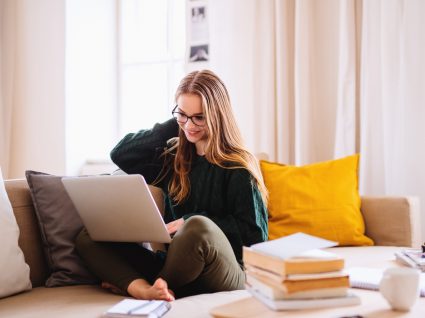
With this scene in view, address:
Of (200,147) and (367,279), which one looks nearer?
(367,279)

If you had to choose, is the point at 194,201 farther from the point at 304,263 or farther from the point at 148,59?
the point at 148,59

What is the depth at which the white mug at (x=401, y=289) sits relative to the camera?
1058 millimetres

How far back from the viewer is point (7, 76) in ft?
11.3

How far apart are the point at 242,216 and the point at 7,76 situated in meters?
2.35

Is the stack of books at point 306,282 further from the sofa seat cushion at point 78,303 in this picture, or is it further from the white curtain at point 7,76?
the white curtain at point 7,76

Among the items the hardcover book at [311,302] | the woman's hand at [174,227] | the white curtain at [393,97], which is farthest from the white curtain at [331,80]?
the hardcover book at [311,302]

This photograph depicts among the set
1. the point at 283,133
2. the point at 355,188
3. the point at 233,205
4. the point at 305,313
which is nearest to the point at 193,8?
the point at 283,133

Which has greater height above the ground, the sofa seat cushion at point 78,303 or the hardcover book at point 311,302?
the hardcover book at point 311,302

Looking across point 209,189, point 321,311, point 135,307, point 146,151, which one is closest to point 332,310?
point 321,311

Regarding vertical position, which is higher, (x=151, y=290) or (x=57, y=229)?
(x=57, y=229)

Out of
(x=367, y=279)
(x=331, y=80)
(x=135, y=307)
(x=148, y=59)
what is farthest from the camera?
(x=148, y=59)

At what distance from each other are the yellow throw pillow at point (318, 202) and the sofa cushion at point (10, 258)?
1089mm

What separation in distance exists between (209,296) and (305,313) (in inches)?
17.1

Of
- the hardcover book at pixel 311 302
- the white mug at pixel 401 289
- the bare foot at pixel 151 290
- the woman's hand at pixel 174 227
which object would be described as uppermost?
the woman's hand at pixel 174 227
